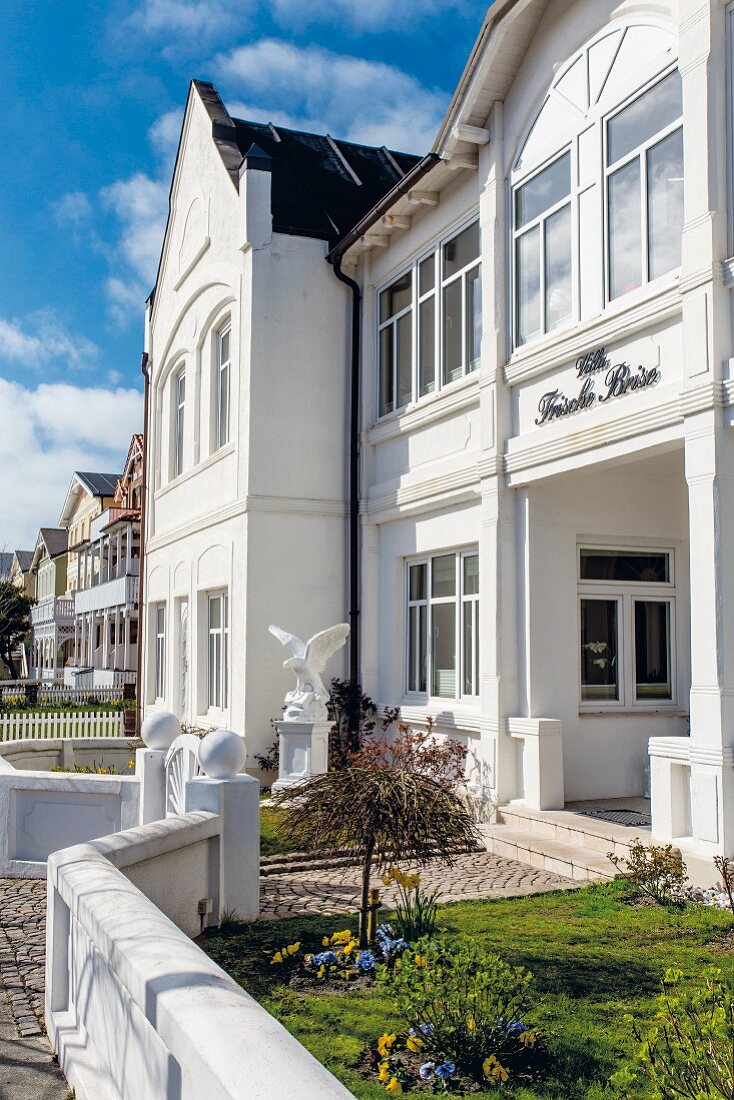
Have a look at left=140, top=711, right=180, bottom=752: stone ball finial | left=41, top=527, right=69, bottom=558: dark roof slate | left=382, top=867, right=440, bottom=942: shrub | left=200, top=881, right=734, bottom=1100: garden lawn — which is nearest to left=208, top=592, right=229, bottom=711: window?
left=140, top=711, right=180, bottom=752: stone ball finial

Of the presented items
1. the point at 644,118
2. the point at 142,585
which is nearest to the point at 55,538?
the point at 142,585

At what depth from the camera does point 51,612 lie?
59.3 metres

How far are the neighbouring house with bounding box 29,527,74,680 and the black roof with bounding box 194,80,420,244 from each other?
38.1 metres

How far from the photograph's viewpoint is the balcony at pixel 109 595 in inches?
1650

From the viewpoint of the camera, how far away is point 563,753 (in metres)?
11.6

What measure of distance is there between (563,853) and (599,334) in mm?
5007

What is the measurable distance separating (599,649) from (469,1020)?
781 cm

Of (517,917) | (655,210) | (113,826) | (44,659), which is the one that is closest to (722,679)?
(517,917)

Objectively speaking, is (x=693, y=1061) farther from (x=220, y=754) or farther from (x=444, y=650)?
(x=444, y=650)

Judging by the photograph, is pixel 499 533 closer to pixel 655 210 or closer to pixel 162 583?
pixel 655 210

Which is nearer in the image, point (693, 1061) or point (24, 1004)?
point (693, 1061)

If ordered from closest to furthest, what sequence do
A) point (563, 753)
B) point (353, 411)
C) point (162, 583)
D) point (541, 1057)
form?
point (541, 1057), point (563, 753), point (353, 411), point (162, 583)

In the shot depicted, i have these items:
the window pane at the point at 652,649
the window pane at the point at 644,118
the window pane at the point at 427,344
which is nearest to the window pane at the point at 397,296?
the window pane at the point at 427,344

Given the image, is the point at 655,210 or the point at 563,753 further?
the point at 563,753
